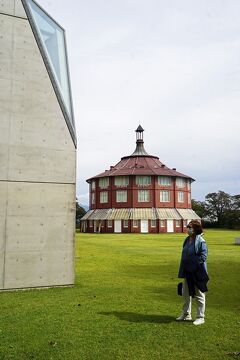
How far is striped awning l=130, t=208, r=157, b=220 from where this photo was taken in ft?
220

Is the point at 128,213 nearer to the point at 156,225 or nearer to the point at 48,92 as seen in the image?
the point at 156,225

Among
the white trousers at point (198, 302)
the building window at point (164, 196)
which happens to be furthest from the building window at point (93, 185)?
the white trousers at point (198, 302)

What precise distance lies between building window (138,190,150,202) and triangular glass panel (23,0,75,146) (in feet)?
190

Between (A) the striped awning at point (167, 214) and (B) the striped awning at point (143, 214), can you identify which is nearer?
(B) the striped awning at point (143, 214)

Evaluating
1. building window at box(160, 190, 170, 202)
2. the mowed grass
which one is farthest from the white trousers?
building window at box(160, 190, 170, 202)

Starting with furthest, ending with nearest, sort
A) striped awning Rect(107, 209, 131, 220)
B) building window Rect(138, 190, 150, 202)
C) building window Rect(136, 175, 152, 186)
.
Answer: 1. building window Rect(136, 175, 152, 186)
2. building window Rect(138, 190, 150, 202)
3. striped awning Rect(107, 209, 131, 220)

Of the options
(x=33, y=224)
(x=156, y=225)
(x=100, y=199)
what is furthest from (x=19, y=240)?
(x=100, y=199)

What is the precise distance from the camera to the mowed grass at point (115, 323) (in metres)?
6.00

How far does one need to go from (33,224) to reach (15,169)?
1663 millimetres

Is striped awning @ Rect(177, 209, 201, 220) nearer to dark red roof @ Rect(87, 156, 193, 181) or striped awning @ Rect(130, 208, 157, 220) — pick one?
striped awning @ Rect(130, 208, 157, 220)

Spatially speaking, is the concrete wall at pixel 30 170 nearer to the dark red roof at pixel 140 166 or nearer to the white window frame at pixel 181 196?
the dark red roof at pixel 140 166

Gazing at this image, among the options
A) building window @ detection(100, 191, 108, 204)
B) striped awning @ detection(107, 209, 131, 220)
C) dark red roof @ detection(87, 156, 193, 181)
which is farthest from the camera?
building window @ detection(100, 191, 108, 204)

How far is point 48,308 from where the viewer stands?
345 inches

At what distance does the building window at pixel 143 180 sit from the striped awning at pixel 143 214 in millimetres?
4870
